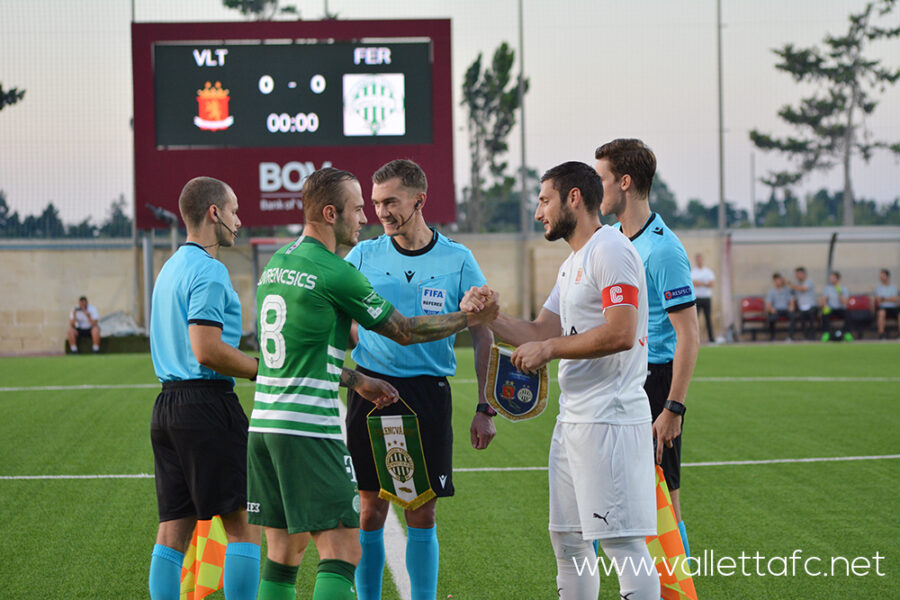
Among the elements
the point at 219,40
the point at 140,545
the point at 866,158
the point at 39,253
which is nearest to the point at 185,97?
the point at 219,40

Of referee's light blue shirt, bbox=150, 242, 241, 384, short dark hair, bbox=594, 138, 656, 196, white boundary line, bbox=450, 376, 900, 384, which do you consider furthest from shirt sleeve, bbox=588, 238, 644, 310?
white boundary line, bbox=450, 376, 900, 384

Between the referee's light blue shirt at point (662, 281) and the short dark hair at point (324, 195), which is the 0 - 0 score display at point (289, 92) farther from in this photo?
the short dark hair at point (324, 195)

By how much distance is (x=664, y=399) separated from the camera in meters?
4.27

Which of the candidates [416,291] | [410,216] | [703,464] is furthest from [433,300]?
[703,464]

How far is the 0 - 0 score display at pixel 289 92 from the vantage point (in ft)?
60.5

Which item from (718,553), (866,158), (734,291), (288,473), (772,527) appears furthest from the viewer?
(866,158)

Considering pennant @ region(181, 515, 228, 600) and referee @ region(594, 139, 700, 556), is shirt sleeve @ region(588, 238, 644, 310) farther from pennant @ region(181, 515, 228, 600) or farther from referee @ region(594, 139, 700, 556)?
pennant @ region(181, 515, 228, 600)

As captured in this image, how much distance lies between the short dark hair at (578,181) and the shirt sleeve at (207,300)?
4.68ft

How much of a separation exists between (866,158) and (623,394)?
26.5 metres

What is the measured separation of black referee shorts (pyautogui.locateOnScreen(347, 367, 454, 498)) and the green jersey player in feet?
2.73

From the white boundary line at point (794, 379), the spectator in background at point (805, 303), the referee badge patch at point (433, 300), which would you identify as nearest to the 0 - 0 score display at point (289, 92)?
the white boundary line at point (794, 379)

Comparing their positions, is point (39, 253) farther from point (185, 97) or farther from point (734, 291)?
point (734, 291)

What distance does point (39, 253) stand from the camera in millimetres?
23203

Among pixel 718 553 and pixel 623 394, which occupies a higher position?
pixel 623 394
